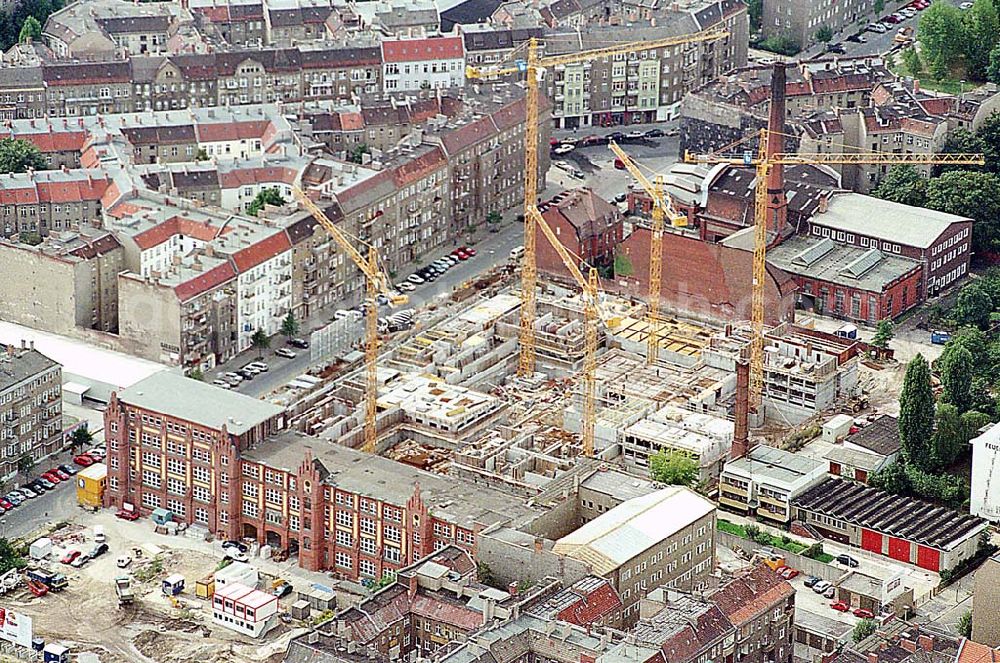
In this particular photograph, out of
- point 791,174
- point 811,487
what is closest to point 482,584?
point 811,487

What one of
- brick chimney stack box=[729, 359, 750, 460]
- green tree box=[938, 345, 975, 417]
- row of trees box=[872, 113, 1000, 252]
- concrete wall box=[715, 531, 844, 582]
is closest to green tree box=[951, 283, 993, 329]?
row of trees box=[872, 113, 1000, 252]

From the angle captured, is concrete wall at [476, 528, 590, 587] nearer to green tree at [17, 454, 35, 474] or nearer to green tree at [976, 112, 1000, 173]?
green tree at [17, 454, 35, 474]

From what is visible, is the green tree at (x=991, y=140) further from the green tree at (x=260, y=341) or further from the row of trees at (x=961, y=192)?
the green tree at (x=260, y=341)

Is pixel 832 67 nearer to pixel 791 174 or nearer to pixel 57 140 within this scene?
pixel 791 174

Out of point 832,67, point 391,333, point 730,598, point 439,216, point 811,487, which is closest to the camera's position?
point 730,598

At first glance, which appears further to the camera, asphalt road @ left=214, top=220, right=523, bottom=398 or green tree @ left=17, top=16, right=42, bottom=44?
green tree @ left=17, top=16, right=42, bottom=44

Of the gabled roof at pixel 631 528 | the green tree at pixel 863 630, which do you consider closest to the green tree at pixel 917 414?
the gabled roof at pixel 631 528

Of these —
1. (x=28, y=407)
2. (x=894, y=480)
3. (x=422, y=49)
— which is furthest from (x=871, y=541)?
(x=422, y=49)
